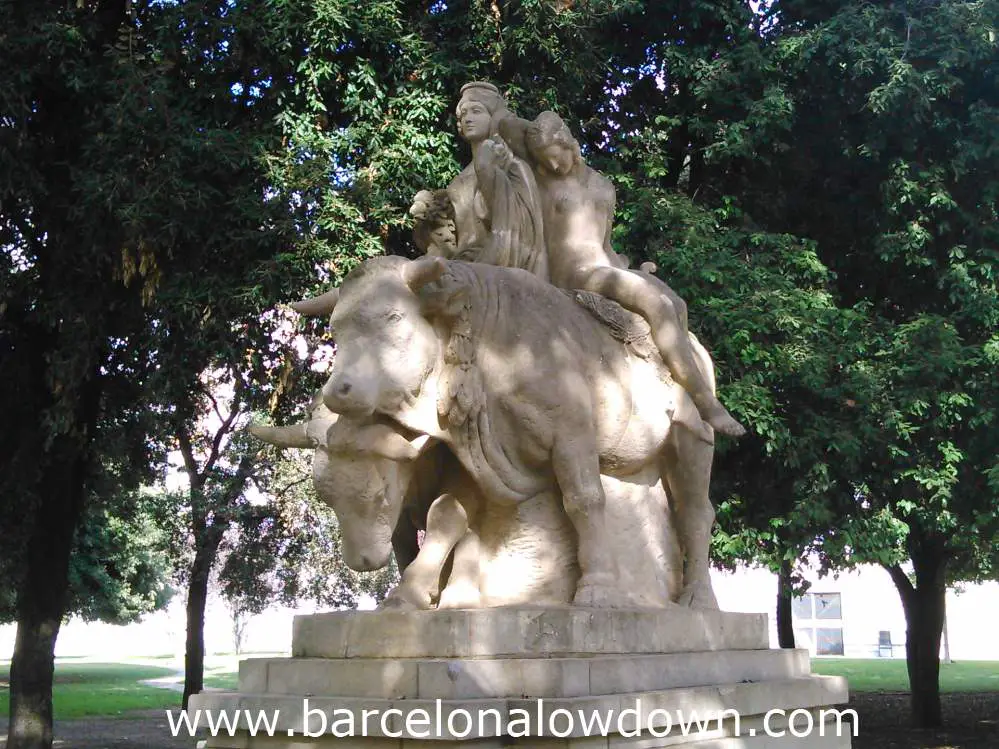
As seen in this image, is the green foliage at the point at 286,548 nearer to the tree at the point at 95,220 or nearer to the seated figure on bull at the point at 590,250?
the tree at the point at 95,220

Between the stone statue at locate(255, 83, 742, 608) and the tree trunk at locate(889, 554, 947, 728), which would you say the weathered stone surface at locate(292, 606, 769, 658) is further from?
the tree trunk at locate(889, 554, 947, 728)

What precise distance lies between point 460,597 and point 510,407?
88 cm

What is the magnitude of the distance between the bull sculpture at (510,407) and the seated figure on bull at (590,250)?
6.6 inches

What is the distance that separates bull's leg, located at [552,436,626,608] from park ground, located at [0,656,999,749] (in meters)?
13.2

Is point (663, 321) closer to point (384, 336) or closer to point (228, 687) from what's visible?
point (384, 336)

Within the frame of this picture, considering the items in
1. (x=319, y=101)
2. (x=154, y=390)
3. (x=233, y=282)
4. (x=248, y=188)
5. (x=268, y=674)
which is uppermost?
(x=319, y=101)

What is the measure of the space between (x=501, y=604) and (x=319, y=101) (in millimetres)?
8206

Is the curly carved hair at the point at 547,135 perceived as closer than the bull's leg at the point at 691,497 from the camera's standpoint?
No

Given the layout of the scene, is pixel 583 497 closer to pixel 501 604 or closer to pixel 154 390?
pixel 501 604

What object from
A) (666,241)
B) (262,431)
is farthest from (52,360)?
(262,431)

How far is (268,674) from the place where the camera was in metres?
5.03

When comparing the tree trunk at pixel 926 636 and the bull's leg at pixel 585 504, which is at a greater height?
the bull's leg at pixel 585 504

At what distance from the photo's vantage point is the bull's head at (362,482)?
191 inches

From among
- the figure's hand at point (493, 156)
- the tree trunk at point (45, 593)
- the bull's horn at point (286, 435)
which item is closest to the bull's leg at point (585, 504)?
the bull's horn at point (286, 435)
